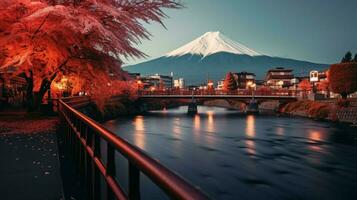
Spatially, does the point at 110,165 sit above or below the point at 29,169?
above

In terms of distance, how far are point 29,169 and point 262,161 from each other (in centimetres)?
2231

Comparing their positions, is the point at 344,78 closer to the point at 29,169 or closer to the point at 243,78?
the point at 29,169

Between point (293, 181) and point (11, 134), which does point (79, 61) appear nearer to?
point (11, 134)

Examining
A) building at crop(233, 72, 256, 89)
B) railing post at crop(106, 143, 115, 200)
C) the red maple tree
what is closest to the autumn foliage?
the red maple tree

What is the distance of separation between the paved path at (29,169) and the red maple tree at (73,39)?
23.7ft

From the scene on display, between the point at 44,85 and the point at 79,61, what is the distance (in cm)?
367

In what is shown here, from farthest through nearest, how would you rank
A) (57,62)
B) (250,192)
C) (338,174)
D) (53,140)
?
(338,174)
(57,62)
(250,192)
(53,140)

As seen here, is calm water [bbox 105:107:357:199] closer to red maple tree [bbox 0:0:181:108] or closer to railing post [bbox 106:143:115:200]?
red maple tree [bbox 0:0:181:108]

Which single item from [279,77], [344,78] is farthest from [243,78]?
[344,78]

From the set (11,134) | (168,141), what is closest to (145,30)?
(11,134)

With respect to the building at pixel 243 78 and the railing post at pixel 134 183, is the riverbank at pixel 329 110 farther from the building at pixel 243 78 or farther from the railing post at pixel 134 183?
the building at pixel 243 78

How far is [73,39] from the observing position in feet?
63.9

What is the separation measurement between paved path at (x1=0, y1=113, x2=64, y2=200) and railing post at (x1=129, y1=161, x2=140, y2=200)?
3.50 metres

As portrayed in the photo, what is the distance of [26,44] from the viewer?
1844cm
